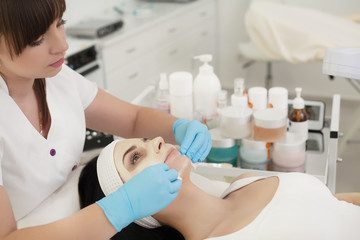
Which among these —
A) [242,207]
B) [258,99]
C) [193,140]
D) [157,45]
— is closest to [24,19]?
[193,140]

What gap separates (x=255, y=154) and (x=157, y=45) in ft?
5.98

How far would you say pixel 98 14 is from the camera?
336 cm

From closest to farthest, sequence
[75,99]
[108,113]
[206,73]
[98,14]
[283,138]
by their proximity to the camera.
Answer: [75,99], [108,113], [283,138], [206,73], [98,14]

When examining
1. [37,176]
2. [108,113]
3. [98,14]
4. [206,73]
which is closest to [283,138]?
[206,73]

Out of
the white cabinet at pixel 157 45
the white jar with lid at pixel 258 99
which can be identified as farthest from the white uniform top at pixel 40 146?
the white cabinet at pixel 157 45

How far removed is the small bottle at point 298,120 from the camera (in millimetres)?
1623

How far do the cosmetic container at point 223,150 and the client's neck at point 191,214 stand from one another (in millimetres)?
367

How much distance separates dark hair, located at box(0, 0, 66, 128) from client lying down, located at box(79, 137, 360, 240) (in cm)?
39

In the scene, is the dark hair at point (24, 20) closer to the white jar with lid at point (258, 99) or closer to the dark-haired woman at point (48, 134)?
the dark-haired woman at point (48, 134)

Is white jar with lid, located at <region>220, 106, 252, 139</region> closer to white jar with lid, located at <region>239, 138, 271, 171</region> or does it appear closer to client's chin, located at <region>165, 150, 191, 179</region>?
white jar with lid, located at <region>239, 138, 271, 171</region>

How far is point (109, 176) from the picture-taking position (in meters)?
1.20

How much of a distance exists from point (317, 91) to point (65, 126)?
3006mm

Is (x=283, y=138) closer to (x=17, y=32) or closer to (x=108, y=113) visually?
(x=108, y=113)

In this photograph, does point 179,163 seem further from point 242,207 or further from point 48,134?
point 48,134
